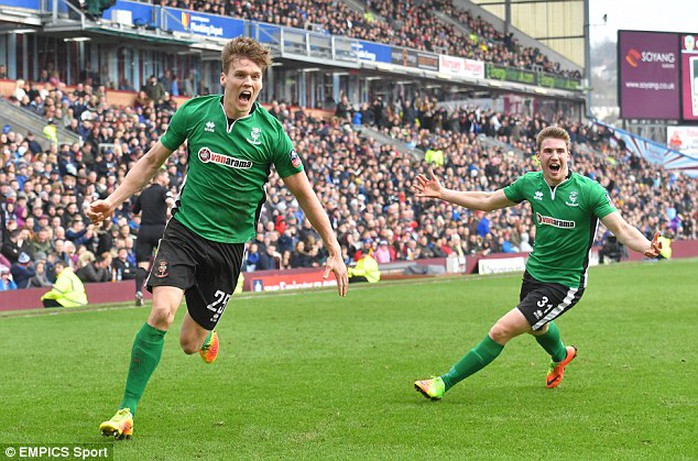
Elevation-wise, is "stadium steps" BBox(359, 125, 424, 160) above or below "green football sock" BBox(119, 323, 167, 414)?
above

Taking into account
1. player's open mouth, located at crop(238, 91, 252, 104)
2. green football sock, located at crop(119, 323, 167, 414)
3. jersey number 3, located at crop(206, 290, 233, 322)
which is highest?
player's open mouth, located at crop(238, 91, 252, 104)

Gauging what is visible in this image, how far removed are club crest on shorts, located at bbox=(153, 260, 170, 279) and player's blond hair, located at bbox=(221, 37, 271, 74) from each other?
1.37m

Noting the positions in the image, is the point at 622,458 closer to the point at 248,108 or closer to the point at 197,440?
the point at 197,440

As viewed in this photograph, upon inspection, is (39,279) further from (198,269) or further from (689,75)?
(689,75)

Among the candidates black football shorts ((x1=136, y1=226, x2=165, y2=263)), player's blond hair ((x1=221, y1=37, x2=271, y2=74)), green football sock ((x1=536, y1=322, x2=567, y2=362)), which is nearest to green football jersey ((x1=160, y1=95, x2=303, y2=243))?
player's blond hair ((x1=221, y1=37, x2=271, y2=74))

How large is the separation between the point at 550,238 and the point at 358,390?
82.4 inches

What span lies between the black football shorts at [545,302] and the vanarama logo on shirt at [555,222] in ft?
1.63

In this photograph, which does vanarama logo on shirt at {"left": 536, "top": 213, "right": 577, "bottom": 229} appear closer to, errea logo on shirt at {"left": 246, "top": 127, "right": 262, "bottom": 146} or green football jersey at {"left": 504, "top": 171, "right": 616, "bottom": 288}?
green football jersey at {"left": 504, "top": 171, "right": 616, "bottom": 288}

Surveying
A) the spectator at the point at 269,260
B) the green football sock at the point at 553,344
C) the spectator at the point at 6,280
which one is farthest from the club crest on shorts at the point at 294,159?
the spectator at the point at 269,260

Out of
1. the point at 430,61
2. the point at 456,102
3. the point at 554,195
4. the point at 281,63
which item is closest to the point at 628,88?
the point at 456,102

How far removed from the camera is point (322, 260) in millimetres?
28297

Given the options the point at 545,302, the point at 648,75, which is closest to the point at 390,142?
the point at 648,75

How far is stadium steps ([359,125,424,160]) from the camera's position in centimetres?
4222

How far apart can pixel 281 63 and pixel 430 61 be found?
31.5ft
